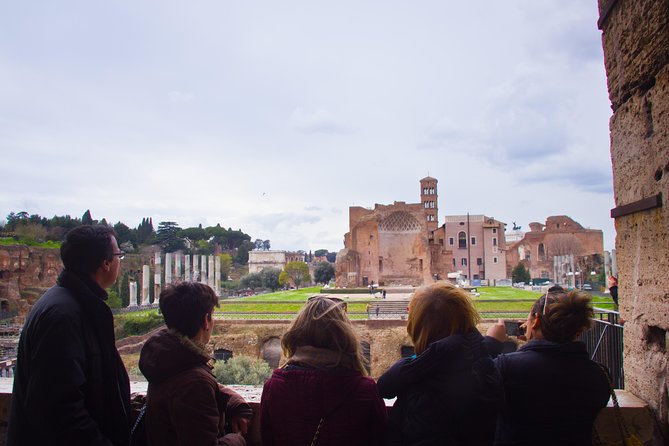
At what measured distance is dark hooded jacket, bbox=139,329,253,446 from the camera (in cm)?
174

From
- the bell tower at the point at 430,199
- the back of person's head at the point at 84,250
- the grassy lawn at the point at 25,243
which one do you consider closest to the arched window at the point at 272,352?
the back of person's head at the point at 84,250

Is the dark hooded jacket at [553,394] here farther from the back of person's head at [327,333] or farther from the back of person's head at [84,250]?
the back of person's head at [84,250]

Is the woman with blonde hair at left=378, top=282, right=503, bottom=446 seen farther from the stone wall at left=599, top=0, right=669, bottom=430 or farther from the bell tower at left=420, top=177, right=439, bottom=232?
the bell tower at left=420, top=177, right=439, bottom=232

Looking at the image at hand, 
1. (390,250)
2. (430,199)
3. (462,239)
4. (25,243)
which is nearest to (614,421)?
(390,250)

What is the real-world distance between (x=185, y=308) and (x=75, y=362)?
0.43 meters

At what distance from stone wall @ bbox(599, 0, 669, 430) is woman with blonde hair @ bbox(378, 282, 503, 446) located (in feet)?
4.15

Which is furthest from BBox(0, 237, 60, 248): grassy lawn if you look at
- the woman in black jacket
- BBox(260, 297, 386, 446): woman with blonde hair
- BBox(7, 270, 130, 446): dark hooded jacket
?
the woman in black jacket

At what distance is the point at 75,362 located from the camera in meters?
1.72

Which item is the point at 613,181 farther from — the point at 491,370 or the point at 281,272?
the point at 281,272

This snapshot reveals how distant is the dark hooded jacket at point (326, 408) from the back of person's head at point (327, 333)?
0.07 meters

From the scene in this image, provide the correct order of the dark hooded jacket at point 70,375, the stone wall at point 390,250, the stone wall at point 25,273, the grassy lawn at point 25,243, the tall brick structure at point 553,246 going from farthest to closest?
the tall brick structure at point 553,246, the stone wall at point 390,250, the grassy lawn at point 25,243, the stone wall at point 25,273, the dark hooded jacket at point 70,375

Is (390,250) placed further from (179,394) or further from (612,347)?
(179,394)

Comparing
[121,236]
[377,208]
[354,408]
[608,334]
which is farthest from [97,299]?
[121,236]

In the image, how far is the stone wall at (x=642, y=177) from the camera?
238cm
